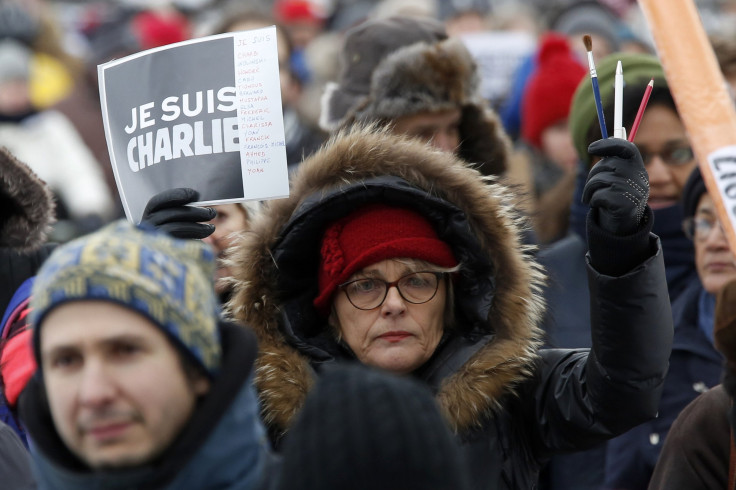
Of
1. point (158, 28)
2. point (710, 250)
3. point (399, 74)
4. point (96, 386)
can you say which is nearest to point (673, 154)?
point (710, 250)

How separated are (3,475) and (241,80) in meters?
1.24

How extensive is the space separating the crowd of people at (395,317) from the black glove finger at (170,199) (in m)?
0.01

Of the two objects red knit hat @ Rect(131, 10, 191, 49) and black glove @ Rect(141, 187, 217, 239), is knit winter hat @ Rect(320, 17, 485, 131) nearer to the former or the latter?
black glove @ Rect(141, 187, 217, 239)

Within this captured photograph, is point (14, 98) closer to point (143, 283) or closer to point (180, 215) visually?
point (180, 215)

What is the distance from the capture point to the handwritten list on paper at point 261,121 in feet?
12.7

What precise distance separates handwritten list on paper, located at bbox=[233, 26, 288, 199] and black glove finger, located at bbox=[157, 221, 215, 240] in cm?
32

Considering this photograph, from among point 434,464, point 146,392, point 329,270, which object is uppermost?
point 329,270

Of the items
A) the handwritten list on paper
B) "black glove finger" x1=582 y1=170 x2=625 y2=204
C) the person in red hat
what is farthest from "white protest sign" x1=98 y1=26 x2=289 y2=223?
the person in red hat

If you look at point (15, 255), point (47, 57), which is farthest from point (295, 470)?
point (47, 57)

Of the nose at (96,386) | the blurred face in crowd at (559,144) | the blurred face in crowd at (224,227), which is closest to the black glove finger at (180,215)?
the blurred face in crowd at (224,227)

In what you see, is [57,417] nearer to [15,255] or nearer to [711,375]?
[15,255]

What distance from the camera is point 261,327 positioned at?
12.6ft

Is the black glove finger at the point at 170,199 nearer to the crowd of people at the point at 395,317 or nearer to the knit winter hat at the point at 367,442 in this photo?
the crowd of people at the point at 395,317

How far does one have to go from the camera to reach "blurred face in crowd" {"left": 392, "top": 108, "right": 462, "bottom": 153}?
16.8ft
